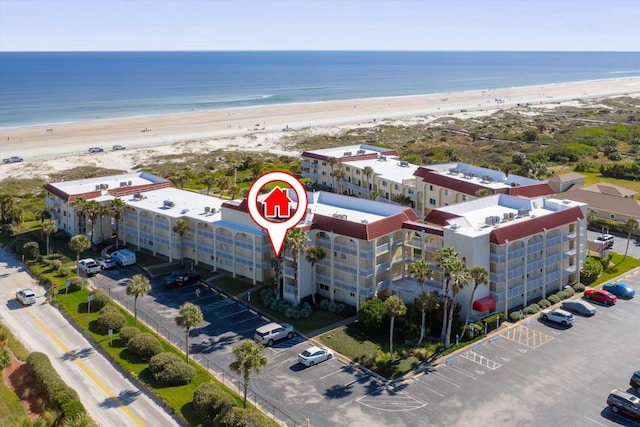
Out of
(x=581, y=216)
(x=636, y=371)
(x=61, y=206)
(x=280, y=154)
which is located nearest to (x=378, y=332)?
(x=636, y=371)

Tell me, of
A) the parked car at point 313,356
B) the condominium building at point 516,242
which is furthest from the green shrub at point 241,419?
the condominium building at point 516,242

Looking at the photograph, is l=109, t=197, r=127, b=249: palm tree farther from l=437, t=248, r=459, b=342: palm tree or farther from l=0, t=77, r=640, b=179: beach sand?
l=0, t=77, r=640, b=179: beach sand

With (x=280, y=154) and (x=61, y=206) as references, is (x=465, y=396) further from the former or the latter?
(x=280, y=154)

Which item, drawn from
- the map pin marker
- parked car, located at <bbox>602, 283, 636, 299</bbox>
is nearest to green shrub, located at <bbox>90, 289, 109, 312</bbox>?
the map pin marker

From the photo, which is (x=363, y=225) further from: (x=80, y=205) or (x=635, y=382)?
(x=80, y=205)

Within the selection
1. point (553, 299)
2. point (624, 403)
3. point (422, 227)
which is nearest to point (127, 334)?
point (422, 227)

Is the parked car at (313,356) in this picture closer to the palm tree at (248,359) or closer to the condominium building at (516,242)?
the palm tree at (248,359)

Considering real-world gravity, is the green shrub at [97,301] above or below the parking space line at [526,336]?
above

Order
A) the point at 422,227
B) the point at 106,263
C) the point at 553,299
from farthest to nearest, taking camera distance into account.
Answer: the point at 106,263, the point at 553,299, the point at 422,227
